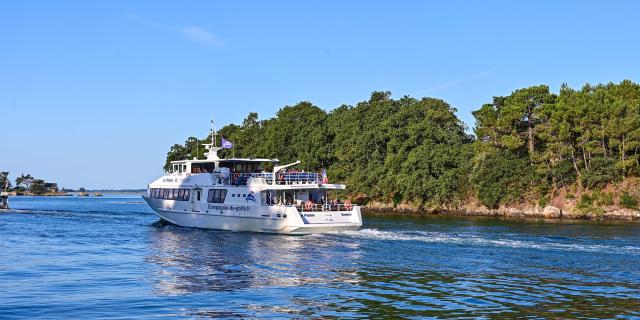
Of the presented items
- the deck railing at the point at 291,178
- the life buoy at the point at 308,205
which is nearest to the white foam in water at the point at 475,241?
the life buoy at the point at 308,205

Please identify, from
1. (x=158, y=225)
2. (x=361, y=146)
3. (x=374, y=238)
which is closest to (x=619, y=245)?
(x=374, y=238)

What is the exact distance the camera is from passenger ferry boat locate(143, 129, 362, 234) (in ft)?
158

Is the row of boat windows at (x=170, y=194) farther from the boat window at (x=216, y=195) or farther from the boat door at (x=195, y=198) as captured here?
the boat window at (x=216, y=195)

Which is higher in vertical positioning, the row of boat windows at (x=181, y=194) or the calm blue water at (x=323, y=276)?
the row of boat windows at (x=181, y=194)

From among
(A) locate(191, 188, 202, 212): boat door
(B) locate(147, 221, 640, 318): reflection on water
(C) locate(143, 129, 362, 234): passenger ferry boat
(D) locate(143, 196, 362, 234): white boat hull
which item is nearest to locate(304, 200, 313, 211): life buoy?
(C) locate(143, 129, 362, 234): passenger ferry boat

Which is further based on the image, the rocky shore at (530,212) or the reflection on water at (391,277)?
the rocky shore at (530,212)

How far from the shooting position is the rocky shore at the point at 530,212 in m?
72.1

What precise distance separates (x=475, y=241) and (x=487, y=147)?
4692 centimetres

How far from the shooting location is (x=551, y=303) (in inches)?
883

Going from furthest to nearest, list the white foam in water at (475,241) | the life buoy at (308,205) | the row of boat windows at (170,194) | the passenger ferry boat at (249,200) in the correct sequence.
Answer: the row of boat windows at (170,194), the life buoy at (308,205), the passenger ferry boat at (249,200), the white foam in water at (475,241)

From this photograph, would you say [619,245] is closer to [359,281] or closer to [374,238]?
[374,238]

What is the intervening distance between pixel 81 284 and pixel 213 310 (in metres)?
7.76

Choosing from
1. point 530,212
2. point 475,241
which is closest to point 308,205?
point 475,241

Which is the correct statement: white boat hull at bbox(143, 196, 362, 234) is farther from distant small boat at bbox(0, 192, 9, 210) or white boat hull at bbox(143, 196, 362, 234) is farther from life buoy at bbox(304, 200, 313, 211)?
distant small boat at bbox(0, 192, 9, 210)
